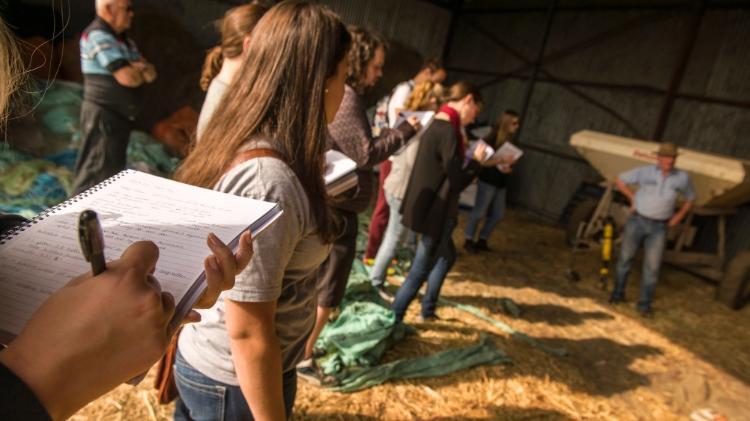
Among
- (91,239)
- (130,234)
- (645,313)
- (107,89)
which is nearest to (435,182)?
(107,89)

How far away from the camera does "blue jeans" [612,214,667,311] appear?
514 cm

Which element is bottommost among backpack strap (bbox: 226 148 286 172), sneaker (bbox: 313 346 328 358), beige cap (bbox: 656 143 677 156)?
sneaker (bbox: 313 346 328 358)

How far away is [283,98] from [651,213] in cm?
527

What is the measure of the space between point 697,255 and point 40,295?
7638 mm

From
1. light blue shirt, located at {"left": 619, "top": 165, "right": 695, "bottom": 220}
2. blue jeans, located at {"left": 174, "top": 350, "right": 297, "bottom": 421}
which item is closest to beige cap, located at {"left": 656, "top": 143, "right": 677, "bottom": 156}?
light blue shirt, located at {"left": 619, "top": 165, "right": 695, "bottom": 220}

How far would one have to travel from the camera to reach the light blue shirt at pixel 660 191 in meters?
4.96

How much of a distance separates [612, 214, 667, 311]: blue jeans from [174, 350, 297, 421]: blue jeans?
5253 millimetres

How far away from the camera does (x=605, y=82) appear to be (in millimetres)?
8555

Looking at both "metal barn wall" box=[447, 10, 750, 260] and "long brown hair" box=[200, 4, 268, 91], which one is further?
"metal barn wall" box=[447, 10, 750, 260]

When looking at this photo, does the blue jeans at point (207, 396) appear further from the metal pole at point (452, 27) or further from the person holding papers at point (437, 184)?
the metal pole at point (452, 27)

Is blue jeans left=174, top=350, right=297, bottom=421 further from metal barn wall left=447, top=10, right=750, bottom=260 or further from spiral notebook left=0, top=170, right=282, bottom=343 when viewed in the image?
metal barn wall left=447, top=10, right=750, bottom=260

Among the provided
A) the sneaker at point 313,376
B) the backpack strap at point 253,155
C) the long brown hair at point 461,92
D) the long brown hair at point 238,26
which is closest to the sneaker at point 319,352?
the sneaker at point 313,376

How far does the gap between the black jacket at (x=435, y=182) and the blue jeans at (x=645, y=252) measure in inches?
120

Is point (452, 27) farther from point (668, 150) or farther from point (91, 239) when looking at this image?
point (91, 239)
